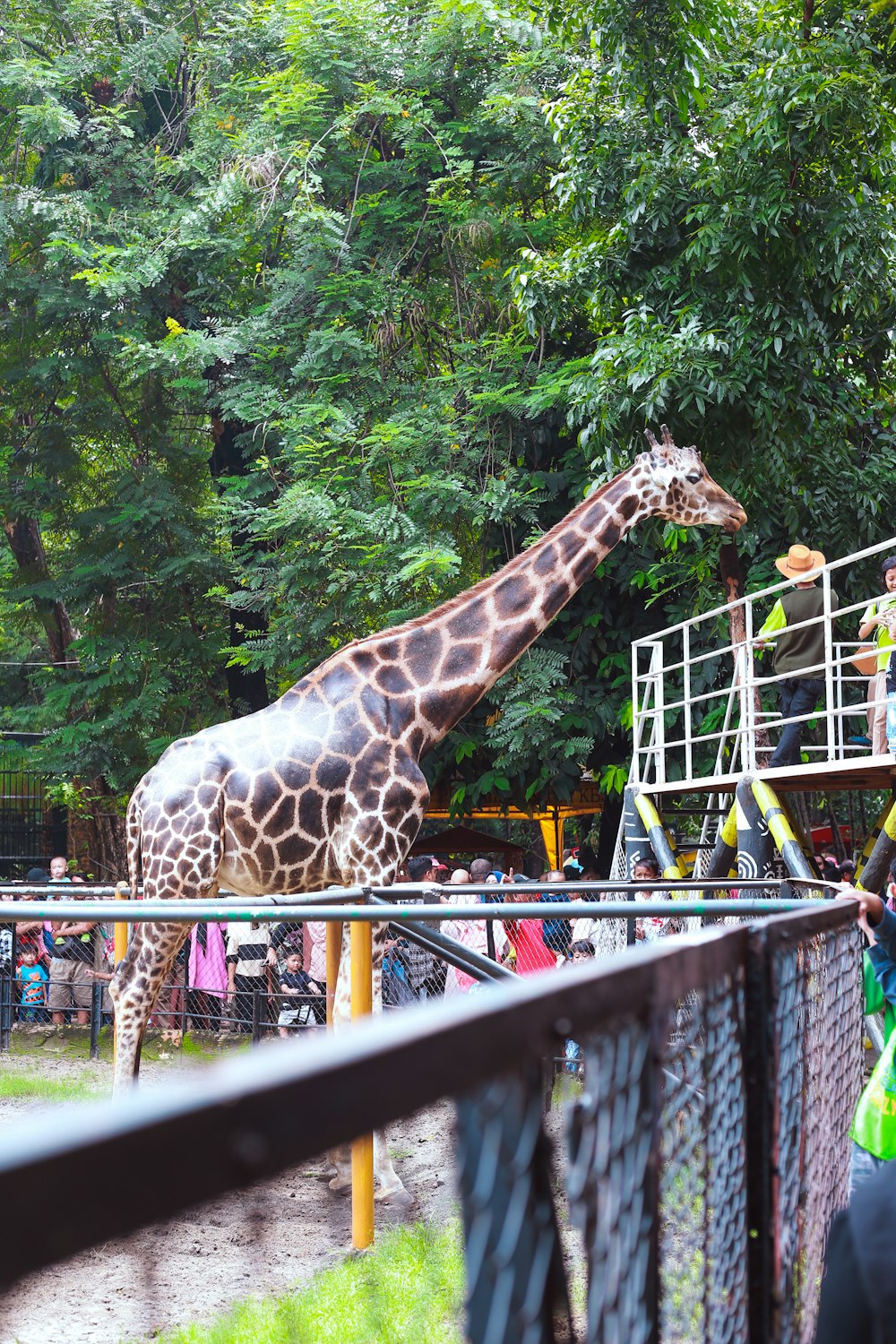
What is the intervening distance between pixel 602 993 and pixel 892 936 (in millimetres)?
2653

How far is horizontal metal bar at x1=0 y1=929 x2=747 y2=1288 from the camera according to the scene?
0.64m

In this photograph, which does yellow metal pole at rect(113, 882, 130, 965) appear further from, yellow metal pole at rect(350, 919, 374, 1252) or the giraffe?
yellow metal pole at rect(350, 919, 374, 1252)

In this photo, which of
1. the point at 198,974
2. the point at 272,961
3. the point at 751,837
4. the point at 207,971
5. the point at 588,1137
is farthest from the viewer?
the point at 198,974

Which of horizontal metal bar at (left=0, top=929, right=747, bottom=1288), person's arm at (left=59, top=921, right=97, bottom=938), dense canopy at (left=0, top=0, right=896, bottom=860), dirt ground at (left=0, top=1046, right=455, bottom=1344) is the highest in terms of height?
dense canopy at (left=0, top=0, right=896, bottom=860)

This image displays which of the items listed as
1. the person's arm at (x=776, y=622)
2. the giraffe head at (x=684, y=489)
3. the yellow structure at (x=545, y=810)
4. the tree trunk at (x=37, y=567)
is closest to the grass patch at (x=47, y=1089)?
the giraffe head at (x=684, y=489)

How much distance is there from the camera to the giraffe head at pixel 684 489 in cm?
905

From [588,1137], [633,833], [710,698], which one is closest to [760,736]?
[710,698]

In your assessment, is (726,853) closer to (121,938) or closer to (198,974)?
(198,974)

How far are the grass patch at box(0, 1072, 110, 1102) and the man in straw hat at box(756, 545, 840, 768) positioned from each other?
582cm

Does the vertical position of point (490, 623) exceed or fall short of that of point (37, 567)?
it falls short

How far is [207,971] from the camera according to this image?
12.0 meters

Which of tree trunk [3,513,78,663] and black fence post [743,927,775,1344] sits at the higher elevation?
tree trunk [3,513,78,663]

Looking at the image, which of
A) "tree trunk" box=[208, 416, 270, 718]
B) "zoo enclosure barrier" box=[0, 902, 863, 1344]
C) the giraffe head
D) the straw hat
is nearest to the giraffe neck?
the giraffe head

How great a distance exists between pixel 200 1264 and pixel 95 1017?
717 centimetres
